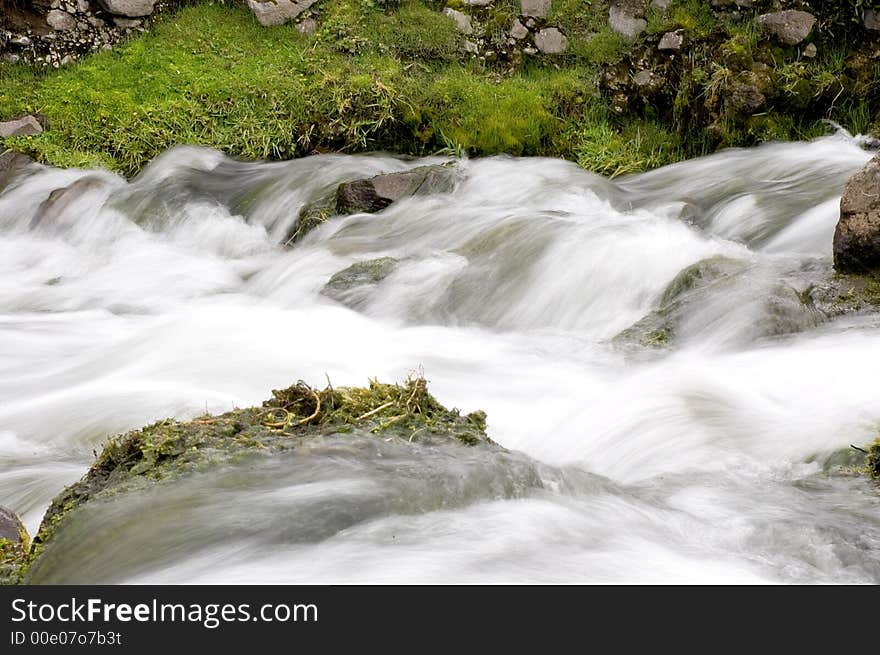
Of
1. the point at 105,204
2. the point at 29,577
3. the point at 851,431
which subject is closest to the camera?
the point at 29,577

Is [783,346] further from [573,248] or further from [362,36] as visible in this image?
[362,36]

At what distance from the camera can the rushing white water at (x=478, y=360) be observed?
9.25 ft

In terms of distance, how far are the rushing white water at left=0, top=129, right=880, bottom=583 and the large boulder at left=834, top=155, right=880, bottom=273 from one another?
279 mm

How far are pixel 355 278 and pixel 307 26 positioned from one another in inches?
220

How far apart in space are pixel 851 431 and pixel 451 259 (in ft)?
11.6

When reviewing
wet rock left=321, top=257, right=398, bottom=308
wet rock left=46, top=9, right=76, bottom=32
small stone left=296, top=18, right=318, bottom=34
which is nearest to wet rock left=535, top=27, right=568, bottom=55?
small stone left=296, top=18, right=318, bottom=34

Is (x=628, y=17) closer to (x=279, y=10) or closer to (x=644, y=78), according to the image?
(x=644, y=78)

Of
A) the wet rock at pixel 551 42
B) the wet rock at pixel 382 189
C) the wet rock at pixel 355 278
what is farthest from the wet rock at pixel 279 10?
the wet rock at pixel 355 278

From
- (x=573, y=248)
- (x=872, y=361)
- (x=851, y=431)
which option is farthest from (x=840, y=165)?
(x=851, y=431)

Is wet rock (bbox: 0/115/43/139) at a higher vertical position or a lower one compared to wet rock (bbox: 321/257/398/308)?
higher

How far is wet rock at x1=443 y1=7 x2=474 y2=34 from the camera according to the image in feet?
35.8

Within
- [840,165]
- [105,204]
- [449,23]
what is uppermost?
[449,23]

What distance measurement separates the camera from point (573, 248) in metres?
6.70

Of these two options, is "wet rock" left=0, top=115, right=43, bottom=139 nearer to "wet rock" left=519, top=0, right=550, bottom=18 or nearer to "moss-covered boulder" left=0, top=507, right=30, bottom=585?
"wet rock" left=519, top=0, right=550, bottom=18
